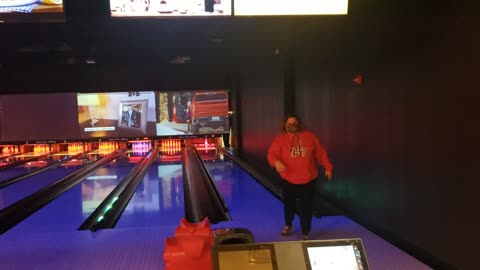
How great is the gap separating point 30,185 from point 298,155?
471 centimetres

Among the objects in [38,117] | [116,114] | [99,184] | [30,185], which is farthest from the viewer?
[116,114]

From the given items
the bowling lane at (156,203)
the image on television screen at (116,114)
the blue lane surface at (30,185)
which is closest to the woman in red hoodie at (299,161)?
the bowling lane at (156,203)

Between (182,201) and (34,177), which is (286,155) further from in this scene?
(34,177)

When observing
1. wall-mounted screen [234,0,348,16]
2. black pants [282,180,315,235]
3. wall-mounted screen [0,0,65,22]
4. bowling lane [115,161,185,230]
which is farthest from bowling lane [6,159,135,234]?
wall-mounted screen [234,0,348,16]

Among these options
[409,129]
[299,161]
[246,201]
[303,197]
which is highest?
[409,129]

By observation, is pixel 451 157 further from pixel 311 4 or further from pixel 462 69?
pixel 311 4

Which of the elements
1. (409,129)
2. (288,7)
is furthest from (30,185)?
(409,129)

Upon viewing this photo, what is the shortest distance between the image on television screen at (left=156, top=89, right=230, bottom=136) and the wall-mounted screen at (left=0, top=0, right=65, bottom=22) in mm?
6771

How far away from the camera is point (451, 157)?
8.52 ft

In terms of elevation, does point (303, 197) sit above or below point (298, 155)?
below

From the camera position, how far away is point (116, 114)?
9836 millimetres

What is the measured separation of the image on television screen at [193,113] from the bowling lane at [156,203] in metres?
2.96

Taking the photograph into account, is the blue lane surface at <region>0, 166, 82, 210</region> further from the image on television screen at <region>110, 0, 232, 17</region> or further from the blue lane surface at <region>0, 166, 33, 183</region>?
the image on television screen at <region>110, 0, 232, 17</region>

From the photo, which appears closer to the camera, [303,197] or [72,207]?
[303,197]
